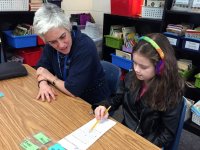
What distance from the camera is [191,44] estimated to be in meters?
2.33

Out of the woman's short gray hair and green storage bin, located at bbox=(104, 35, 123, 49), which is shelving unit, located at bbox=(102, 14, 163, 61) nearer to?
green storage bin, located at bbox=(104, 35, 123, 49)

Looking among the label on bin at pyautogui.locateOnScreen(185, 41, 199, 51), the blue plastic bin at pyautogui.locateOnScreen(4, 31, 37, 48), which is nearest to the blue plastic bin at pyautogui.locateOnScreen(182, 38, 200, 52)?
the label on bin at pyautogui.locateOnScreen(185, 41, 199, 51)

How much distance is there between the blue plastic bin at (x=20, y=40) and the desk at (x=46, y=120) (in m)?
1.57

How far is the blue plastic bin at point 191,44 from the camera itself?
228 centimetres

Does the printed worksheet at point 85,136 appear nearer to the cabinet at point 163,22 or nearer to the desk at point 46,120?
the desk at point 46,120

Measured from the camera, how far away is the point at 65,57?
4.72 feet

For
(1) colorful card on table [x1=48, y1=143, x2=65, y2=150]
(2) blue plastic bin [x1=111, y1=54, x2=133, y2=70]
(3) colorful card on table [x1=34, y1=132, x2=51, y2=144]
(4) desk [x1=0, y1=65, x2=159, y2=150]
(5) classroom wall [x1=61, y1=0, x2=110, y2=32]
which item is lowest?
(2) blue plastic bin [x1=111, y1=54, x2=133, y2=70]

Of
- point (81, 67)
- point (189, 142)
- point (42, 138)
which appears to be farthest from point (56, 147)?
point (189, 142)

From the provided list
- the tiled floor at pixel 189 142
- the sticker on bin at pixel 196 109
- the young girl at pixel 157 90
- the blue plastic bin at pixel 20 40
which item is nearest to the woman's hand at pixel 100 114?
the young girl at pixel 157 90

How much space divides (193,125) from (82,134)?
1.66m

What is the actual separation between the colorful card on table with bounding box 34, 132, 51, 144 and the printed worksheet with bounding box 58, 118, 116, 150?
0.18 ft

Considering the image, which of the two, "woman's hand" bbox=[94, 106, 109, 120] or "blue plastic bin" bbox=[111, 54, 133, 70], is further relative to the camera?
"blue plastic bin" bbox=[111, 54, 133, 70]

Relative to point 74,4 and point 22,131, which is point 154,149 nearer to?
point 22,131

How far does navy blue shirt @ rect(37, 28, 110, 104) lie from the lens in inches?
52.4
